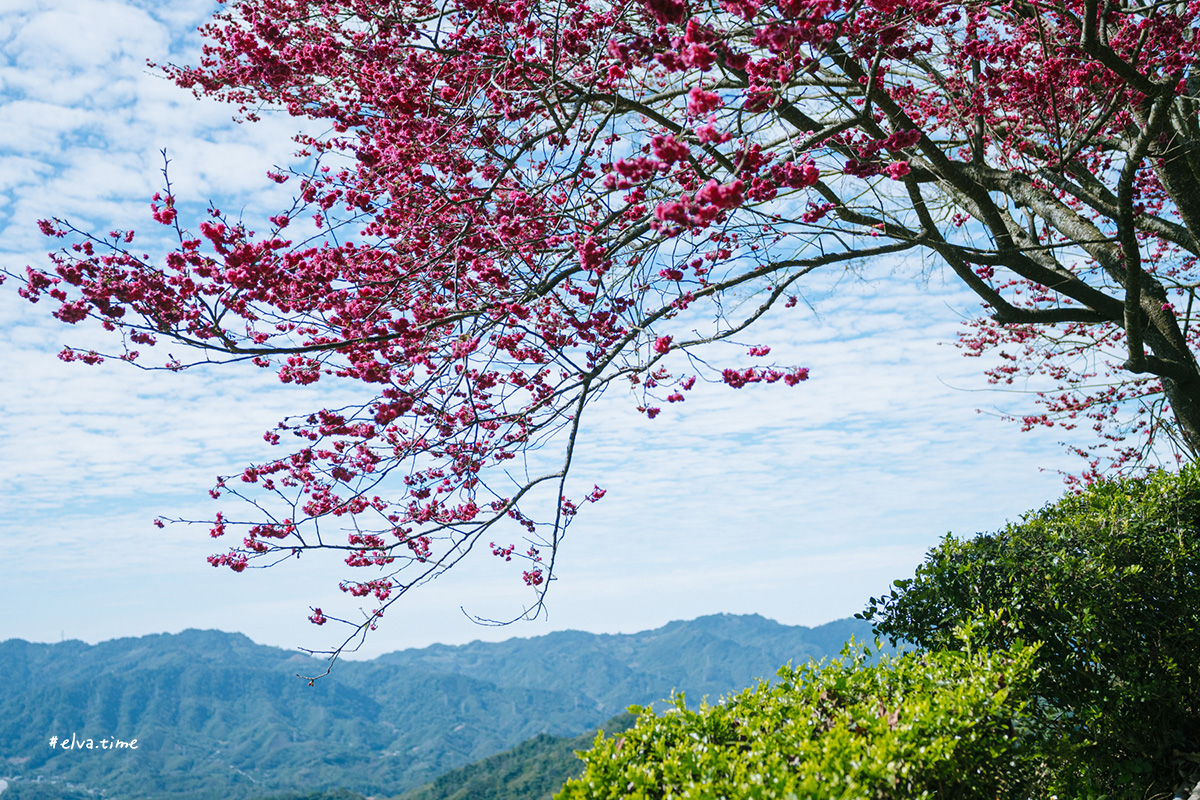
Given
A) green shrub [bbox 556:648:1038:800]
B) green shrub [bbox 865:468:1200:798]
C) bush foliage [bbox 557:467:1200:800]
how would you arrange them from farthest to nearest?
1. green shrub [bbox 865:468:1200:798]
2. bush foliage [bbox 557:467:1200:800]
3. green shrub [bbox 556:648:1038:800]

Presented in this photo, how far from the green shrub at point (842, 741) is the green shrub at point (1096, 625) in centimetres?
61

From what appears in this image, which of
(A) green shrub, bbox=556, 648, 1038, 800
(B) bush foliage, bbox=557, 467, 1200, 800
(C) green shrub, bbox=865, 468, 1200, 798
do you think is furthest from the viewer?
(C) green shrub, bbox=865, 468, 1200, 798

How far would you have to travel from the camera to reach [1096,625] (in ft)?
12.5

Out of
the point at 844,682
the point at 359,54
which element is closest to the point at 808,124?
the point at 359,54

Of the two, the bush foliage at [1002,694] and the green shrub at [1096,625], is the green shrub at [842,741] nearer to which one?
the bush foliage at [1002,694]

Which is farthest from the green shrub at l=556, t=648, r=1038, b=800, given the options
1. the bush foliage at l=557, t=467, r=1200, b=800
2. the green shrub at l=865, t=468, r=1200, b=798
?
the green shrub at l=865, t=468, r=1200, b=798

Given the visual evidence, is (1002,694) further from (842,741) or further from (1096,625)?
(1096,625)

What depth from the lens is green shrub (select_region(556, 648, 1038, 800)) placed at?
7.58ft

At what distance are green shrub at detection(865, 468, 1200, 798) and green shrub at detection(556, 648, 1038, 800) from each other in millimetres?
607

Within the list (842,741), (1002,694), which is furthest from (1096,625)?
(842,741)

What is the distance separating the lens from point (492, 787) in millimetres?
86062

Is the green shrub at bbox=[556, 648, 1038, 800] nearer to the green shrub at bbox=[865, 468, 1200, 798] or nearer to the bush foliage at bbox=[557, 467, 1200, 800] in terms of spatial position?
the bush foliage at bbox=[557, 467, 1200, 800]

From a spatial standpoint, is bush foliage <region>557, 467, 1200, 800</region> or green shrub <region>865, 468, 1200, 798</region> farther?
green shrub <region>865, 468, 1200, 798</region>

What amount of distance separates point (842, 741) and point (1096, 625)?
2.28 metres
